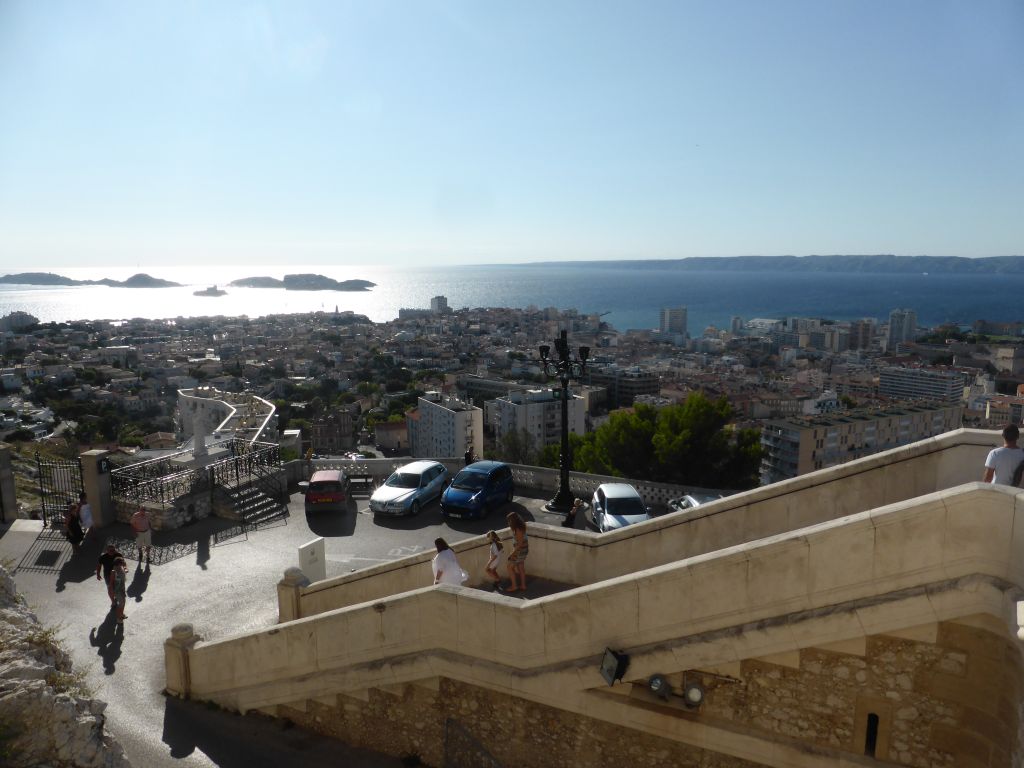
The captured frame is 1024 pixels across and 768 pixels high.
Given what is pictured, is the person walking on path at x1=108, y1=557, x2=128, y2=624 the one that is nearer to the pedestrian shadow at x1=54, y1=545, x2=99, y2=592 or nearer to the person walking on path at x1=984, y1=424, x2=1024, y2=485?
the pedestrian shadow at x1=54, y1=545, x2=99, y2=592

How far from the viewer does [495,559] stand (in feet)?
24.8

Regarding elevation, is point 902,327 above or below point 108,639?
below

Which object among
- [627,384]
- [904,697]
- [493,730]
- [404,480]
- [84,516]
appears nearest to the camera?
[904,697]

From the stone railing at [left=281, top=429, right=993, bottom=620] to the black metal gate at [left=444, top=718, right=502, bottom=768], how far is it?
1.99 meters

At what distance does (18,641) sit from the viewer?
6070 millimetres

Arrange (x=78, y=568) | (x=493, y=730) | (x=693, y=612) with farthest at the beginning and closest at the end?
(x=78, y=568) → (x=493, y=730) → (x=693, y=612)

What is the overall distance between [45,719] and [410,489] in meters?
8.56

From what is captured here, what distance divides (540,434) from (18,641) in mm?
70498

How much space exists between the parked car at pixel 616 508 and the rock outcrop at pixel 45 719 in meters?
7.91

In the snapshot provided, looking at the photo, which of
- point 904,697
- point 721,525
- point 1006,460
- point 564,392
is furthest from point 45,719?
point 564,392

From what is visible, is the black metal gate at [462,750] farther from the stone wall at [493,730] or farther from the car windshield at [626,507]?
the car windshield at [626,507]

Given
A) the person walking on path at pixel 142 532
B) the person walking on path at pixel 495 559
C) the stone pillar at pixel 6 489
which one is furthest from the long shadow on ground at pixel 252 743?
the stone pillar at pixel 6 489

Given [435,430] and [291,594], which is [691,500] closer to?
[291,594]

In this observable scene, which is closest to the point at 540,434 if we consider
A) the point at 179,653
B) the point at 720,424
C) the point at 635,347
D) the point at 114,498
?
the point at 720,424
